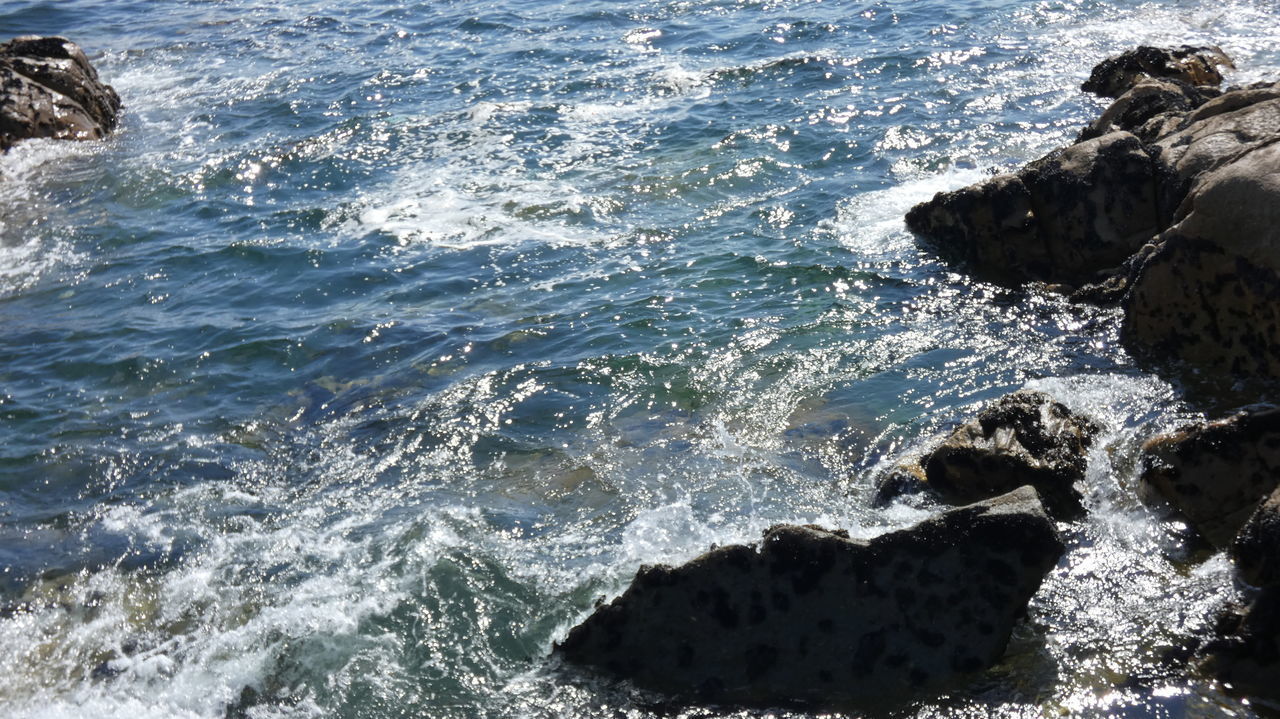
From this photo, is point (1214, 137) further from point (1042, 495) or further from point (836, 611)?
point (836, 611)

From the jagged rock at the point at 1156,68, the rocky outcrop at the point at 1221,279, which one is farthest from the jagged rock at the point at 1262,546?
the jagged rock at the point at 1156,68

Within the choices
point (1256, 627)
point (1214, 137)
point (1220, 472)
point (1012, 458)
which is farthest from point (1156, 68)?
point (1256, 627)

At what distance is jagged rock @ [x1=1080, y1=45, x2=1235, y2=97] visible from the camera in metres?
14.2

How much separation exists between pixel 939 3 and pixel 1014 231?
12.4 metres

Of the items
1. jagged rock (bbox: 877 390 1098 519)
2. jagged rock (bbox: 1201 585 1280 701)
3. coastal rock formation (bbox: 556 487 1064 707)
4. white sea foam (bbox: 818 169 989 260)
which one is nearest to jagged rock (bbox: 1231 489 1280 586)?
jagged rock (bbox: 1201 585 1280 701)

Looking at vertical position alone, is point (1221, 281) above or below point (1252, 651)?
above

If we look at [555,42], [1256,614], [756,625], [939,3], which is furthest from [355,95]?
[1256,614]

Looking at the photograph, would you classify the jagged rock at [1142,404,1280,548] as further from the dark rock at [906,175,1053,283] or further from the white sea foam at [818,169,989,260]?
the white sea foam at [818,169,989,260]

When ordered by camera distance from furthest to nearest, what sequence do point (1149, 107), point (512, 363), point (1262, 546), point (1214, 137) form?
point (1149, 107), point (512, 363), point (1214, 137), point (1262, 546)

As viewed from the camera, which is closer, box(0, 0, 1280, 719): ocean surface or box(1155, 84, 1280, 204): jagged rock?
box(0, 0, 1280, 719): ocean surface

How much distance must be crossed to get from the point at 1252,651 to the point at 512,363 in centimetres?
650

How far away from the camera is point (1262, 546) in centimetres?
539

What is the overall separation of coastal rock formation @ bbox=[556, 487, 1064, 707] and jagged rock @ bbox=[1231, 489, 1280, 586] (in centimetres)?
98

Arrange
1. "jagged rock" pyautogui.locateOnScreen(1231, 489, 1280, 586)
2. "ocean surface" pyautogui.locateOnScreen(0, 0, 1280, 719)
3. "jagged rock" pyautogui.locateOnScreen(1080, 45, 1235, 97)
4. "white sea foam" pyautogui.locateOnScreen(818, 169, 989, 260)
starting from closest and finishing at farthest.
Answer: "jagged rock" pyautogui.locateOnScreen(1231, 489, 1280, 586), "ocean surface" pyautogui.locateOnScreen(0, 0, 1280, 719), "white sea foam" pyautogui.locateOnScreen(818, 169, 989, 260), "jagged rock" pyautogui.locateOnScreen(1080, 45, 1235, 97)
